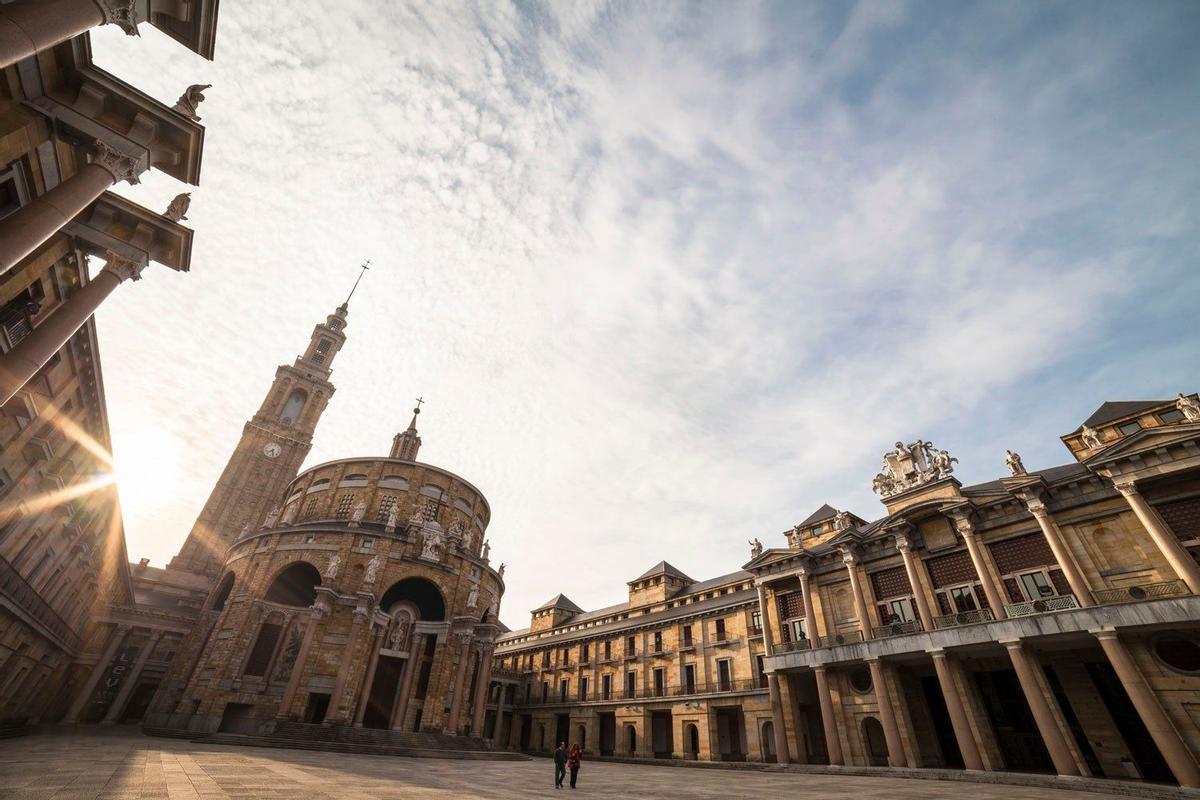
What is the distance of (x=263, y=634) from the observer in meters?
28.5

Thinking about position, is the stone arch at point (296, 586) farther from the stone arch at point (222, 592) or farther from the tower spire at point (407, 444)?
the tower spire at point (407, 444)

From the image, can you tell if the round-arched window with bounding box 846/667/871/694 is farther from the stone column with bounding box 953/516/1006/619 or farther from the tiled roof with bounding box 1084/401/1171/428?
the tiled roof with bounding box 1084/401/1171/428

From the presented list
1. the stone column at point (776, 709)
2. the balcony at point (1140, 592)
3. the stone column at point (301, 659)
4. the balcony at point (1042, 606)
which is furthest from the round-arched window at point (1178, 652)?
the stone column at point (301, 659)

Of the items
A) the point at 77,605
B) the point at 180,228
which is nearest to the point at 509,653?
the point at 77,605

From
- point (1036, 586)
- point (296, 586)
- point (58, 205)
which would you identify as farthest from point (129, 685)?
point (1036, 586)

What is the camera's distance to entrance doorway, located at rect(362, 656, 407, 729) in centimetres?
2930

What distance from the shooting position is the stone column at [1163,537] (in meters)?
17.0

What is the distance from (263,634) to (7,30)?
31.8 metres

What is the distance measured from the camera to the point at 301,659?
86.2ft

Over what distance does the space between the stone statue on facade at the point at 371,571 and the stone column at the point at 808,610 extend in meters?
25.7

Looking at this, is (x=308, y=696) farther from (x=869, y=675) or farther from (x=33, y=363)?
(x=869, y=675)

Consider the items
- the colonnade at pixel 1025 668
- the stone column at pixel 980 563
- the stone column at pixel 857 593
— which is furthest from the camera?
the stone column at pixel 857 593

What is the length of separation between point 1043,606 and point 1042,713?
13.3 ft

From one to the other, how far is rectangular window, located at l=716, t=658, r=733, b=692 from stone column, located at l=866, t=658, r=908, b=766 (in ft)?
36.3
